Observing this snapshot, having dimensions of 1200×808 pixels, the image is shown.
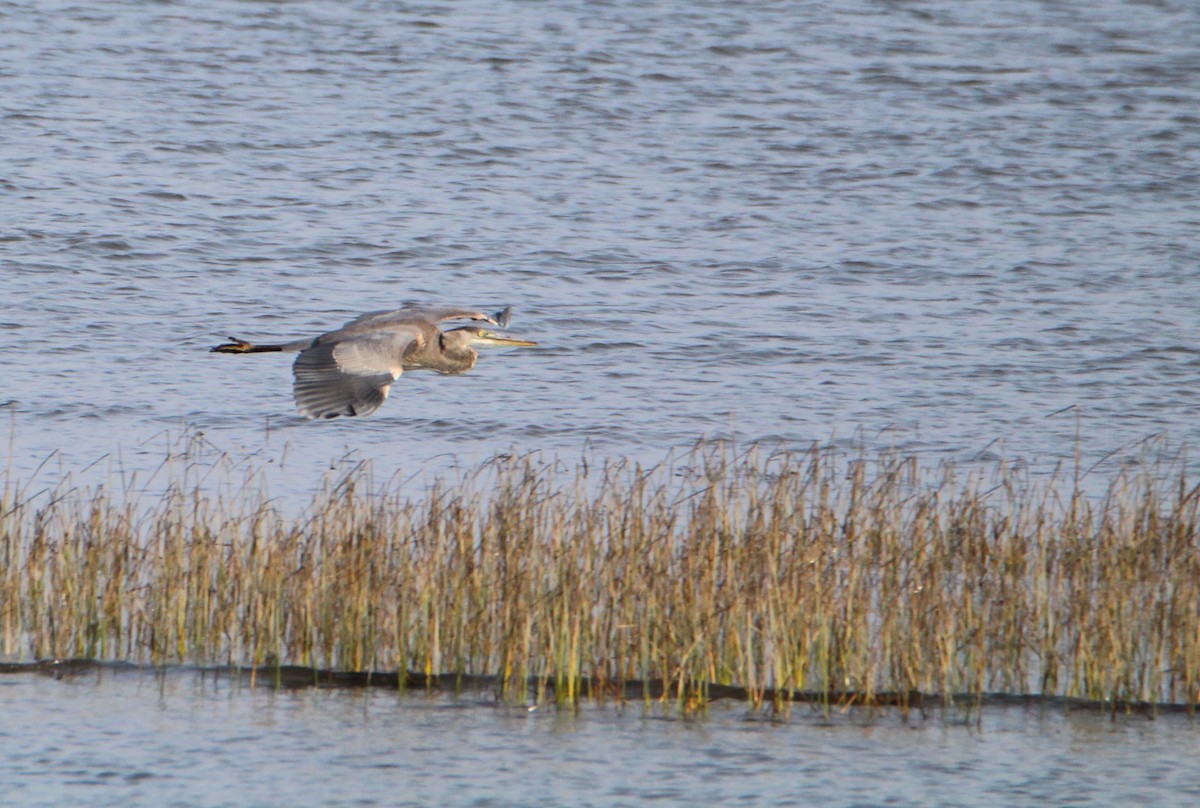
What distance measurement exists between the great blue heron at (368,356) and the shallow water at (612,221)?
3.10 ft

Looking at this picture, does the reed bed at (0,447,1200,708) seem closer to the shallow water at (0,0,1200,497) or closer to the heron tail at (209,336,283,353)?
the heron tail at (209,336,283,353)

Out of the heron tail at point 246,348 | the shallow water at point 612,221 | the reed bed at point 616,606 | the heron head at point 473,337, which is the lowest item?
the reed bed at point 616,606

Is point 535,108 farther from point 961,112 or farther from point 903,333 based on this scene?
point 903,333

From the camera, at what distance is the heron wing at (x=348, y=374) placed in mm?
9030

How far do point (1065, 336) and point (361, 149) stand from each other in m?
10.9

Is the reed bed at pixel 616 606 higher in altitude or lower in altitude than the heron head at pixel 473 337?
lower

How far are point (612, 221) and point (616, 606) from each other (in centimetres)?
1369

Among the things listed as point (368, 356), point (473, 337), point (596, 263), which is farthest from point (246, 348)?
point (596, 263)

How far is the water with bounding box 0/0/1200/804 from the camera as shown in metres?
6.90

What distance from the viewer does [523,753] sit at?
6.77 meters

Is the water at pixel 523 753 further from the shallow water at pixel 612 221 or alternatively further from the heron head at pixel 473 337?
the heron head at pixel 473 337

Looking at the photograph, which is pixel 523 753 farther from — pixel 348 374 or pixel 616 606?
pixel 348 374

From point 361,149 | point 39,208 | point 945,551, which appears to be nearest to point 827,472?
point 945,551

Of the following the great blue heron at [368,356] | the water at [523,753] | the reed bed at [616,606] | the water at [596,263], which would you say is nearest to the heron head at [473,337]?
the great blue heron at [368,356]
